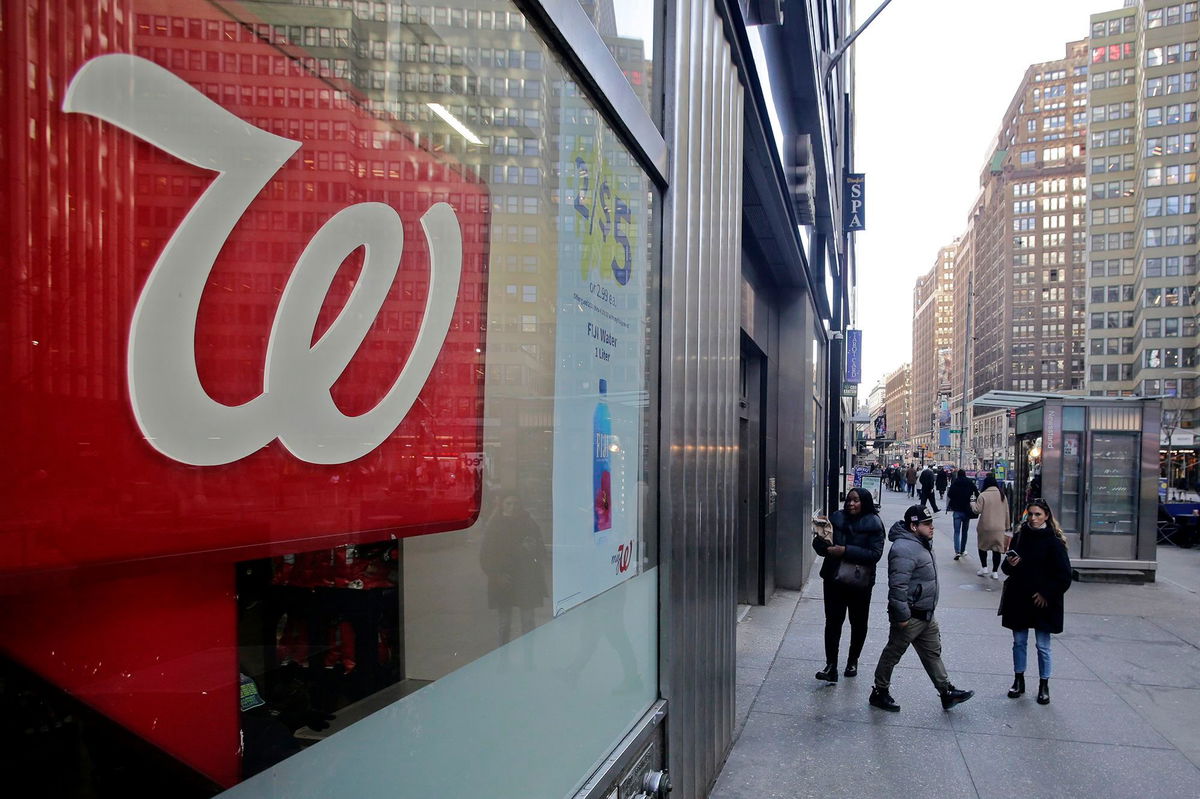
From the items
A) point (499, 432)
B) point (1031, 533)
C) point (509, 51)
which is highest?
point (509, 51)

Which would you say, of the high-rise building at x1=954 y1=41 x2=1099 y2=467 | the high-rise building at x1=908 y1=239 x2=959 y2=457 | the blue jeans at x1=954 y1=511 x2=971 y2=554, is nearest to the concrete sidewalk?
the blue jeans at x1=954 y1=511 x2=971 y2=554

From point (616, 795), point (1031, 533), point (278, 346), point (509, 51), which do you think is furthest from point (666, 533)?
point (1031, 533)

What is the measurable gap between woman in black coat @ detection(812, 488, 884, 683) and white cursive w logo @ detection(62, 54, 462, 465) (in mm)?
5945

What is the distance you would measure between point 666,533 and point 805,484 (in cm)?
925

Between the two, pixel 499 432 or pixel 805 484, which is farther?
pixel 805 484

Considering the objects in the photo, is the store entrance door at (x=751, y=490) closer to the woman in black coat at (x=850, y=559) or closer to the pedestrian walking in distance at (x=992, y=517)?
the woman in black coat at (x=850, y=559)

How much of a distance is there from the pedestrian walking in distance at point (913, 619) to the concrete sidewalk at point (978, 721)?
0.17 meters

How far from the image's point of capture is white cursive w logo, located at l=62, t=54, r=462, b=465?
1.14 m

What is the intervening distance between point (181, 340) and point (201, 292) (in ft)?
0.28

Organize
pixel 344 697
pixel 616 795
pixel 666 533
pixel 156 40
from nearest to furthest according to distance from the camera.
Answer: pixel 156 40
pixel 344 697
pixel 616 795
pixel 666 533

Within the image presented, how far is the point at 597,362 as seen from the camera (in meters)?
3.02

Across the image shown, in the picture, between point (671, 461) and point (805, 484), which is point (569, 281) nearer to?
point (671, 461)

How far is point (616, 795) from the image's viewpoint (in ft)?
10.5

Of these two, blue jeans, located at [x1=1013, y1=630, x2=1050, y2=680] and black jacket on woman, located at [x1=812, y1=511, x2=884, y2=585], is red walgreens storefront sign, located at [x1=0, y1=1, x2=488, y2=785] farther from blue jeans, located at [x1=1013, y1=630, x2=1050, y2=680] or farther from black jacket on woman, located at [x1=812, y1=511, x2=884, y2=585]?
blue jeans, located at [x1=1013, y1=630, x2=1050, y2=680]
